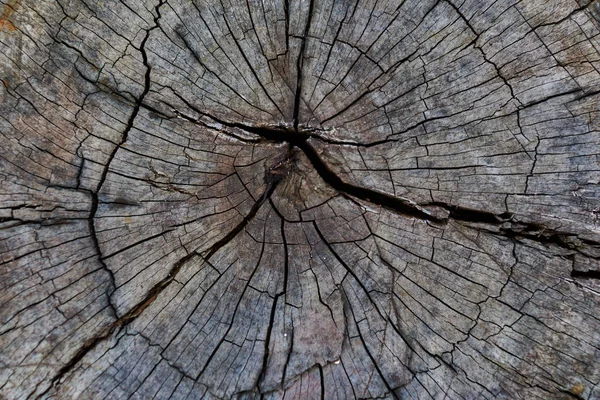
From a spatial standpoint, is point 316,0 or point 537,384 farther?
point 316,0

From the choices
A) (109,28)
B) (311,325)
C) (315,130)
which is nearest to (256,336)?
(311,325)

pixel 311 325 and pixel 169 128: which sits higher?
pixel 169 128

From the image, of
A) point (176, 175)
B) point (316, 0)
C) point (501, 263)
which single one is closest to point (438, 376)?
point (501, 263)

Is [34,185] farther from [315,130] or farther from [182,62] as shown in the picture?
[315,130]

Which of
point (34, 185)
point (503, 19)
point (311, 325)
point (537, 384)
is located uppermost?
point (503, 19)

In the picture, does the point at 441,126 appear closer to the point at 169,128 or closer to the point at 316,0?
the point at 316,0

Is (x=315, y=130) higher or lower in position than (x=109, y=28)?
lower
